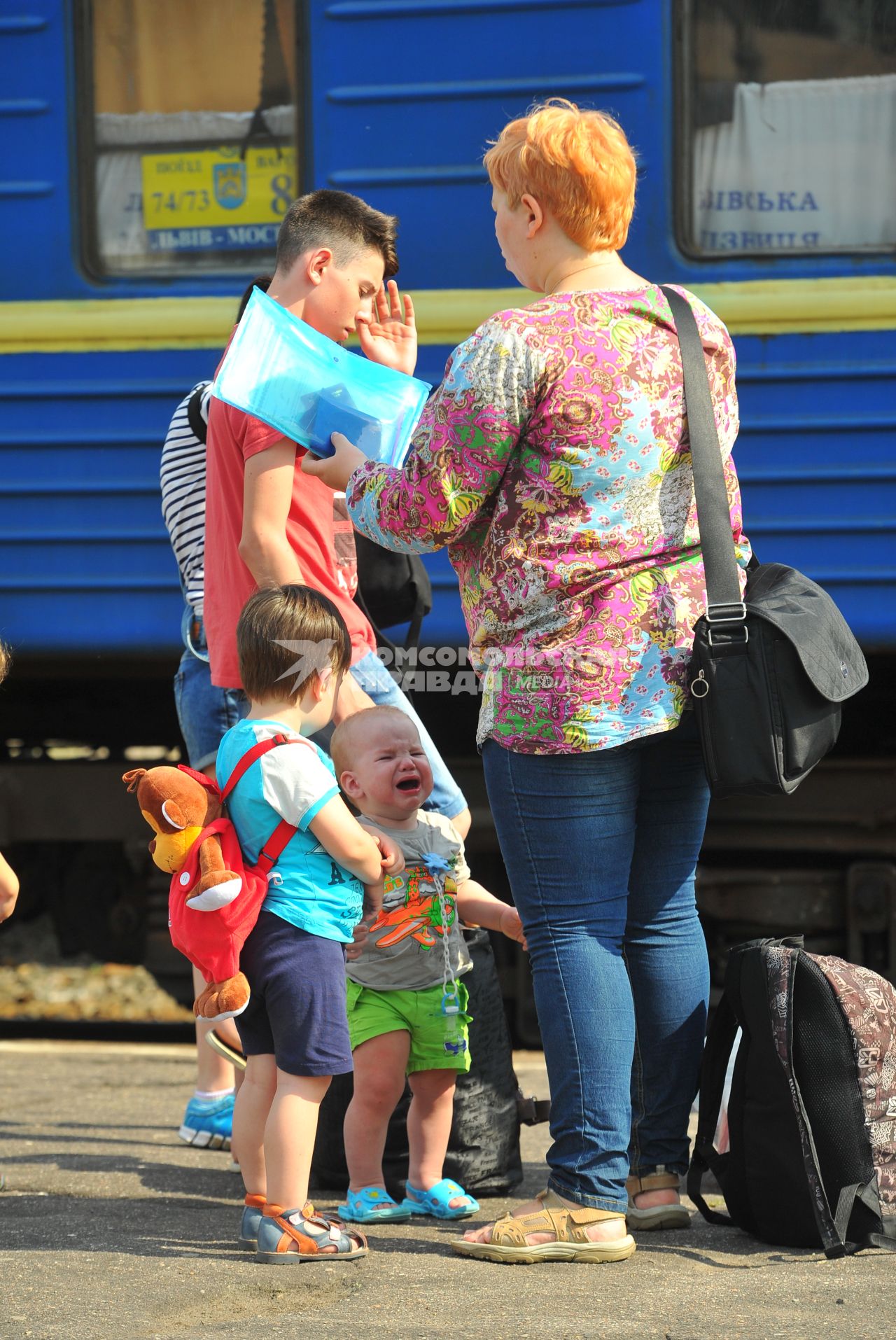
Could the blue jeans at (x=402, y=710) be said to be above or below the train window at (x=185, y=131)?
below

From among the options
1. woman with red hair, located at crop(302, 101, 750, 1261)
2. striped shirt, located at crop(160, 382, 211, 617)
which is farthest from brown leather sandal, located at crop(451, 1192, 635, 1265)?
striped shirt, located at crop(160, 382, 211, 617)

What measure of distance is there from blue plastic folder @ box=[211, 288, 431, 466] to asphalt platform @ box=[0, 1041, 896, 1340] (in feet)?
4.22

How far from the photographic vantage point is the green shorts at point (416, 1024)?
2820 millimetres

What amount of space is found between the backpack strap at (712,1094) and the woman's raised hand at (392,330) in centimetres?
127

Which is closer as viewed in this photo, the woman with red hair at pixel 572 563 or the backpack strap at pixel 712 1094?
the woman with red hair at pixel 572 563

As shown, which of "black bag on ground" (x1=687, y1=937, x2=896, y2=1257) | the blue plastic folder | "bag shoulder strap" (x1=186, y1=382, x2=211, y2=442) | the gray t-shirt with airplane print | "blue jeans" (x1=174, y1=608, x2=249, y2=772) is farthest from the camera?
"blue jeans" (x1=174, y1=608, x2=249, y2=772)

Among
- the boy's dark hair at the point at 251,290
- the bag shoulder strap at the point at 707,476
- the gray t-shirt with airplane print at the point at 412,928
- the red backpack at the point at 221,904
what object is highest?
the boy's dark hair at the point at 251,290

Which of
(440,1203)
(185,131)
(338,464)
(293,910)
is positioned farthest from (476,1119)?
(185,131)

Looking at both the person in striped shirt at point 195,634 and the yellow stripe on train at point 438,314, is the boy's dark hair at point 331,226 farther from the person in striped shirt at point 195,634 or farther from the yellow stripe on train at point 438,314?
the yellow stripe on train at point 438,314

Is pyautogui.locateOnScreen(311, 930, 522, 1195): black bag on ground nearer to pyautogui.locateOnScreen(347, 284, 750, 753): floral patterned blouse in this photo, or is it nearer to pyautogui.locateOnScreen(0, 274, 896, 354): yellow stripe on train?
pyautogui.locateOnScreen(347, 284, 750, 753): floral patterned blouse

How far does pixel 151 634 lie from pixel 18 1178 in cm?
160

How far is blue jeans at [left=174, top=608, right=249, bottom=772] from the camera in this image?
3371 millimetres

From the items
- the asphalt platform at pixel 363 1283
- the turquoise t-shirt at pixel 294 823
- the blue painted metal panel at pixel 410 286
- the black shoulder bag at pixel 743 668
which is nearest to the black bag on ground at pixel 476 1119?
the asphalt platform at pixel 363 1283

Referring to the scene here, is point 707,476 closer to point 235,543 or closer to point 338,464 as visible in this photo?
point 338,464
